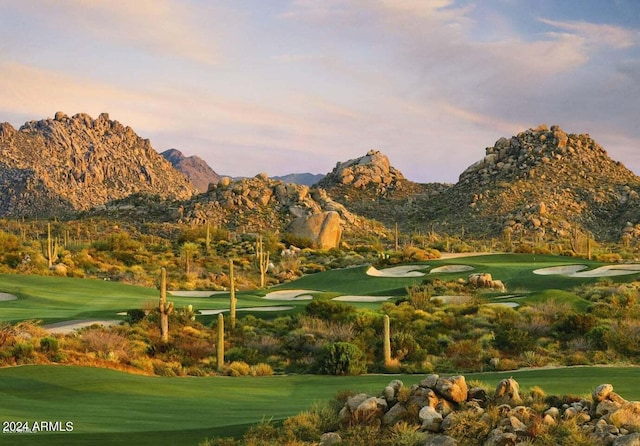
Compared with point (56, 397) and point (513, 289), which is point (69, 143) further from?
point (56, 397)

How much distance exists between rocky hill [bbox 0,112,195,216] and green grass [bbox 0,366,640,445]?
310ft

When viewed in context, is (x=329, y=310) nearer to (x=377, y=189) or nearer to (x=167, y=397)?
(x=167, y=397)

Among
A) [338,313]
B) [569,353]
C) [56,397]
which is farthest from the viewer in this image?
[338,313]

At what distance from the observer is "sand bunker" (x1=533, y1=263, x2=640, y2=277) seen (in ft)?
150

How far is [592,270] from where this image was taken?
157 feet

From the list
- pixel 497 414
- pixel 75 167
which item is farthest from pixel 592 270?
pixel 75 167

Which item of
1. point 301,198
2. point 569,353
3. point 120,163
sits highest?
point 120,163

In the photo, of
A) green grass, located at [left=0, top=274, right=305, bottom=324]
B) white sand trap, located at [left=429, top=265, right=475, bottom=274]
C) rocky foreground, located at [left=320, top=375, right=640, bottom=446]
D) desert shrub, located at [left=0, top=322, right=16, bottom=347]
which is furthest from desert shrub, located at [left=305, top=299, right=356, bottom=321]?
white sand trap, located at [left=429, top=265, right=475, bottom=274]

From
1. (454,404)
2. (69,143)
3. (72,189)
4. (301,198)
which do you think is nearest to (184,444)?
(454,404)

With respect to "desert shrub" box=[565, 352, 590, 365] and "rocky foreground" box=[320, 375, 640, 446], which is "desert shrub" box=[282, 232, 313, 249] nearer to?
"desert shrub" box=[565, 352, 590, 365]

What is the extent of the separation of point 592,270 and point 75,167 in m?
107

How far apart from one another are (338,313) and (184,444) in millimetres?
21359

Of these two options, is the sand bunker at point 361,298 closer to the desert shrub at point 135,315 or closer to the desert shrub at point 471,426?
the desert shrub at point 135,315

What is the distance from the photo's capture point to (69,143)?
138750 mm
